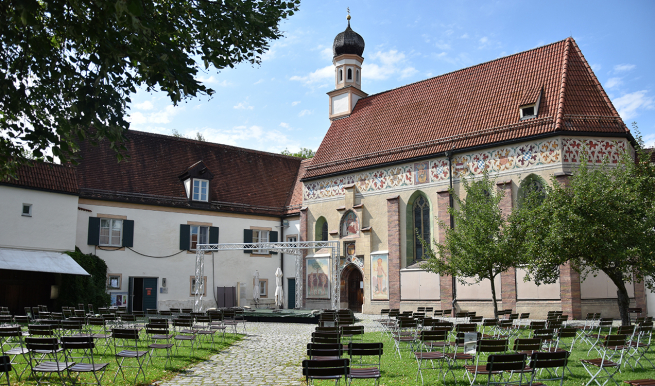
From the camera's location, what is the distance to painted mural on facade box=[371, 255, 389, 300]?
1075 inches

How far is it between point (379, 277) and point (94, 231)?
1350 centimetres

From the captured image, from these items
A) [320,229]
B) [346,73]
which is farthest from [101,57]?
[346,73]

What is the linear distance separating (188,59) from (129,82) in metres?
0.88

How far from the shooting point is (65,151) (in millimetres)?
7770

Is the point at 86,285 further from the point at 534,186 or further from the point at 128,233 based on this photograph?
the point at 534,186

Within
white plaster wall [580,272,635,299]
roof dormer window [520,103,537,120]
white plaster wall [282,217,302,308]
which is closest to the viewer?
white plaster wall [580,272,635,299]

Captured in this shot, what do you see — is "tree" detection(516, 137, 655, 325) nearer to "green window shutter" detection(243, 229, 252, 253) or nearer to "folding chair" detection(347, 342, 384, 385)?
"folding chair" detection(347, 342, 384, 385)

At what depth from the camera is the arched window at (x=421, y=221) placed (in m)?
26.9

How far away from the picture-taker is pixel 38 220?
23.3 m

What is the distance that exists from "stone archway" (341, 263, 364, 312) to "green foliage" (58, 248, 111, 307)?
11.6 m

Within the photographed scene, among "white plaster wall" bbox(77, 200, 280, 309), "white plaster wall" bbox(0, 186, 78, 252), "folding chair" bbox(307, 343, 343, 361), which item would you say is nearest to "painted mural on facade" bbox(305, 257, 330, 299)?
"white plaster wall" bbox(77, 200, 280, 309)

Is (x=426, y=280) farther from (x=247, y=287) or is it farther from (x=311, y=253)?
(x=247, y=287)

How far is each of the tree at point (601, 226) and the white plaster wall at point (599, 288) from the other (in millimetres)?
5373

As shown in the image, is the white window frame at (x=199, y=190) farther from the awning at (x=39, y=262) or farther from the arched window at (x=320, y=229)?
the awning at (x=39, y=262)
